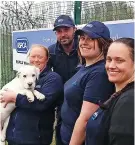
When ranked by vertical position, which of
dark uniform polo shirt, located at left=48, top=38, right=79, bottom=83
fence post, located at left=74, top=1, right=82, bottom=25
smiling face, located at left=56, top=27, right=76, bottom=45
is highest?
fence post, located at left=74, top=1, right=82, bottom=25

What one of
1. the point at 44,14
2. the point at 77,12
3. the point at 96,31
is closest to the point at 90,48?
the point at 96,31

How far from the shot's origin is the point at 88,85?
2.65 metres

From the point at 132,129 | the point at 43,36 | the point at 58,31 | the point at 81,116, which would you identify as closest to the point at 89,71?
the point at 81,116

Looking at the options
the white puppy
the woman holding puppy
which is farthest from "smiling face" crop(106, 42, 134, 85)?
the white puppy

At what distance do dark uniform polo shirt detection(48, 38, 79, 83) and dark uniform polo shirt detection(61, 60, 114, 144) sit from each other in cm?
89

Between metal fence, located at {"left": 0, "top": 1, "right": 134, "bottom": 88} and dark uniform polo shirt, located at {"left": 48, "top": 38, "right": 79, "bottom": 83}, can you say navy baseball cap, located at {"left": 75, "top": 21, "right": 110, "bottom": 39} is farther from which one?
metal fence, located at {"left": 0, "top": 1, "right": 134, "bottom": 88}

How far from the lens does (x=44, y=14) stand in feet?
22.2

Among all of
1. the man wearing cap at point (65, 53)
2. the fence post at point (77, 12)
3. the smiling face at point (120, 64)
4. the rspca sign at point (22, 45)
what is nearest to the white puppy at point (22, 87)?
the man wearing cap at point (65, 53)

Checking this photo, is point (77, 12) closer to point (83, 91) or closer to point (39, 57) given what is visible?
point (39, 57)

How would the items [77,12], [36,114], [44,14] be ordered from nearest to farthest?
[36,114], [77,12], [44,14]

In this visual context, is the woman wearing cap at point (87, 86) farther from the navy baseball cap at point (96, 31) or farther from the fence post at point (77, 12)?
the fence post at point (77, 12)

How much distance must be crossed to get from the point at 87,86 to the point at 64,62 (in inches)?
48.1

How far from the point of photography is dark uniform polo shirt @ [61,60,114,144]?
2.61 meters

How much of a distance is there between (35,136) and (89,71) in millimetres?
915
